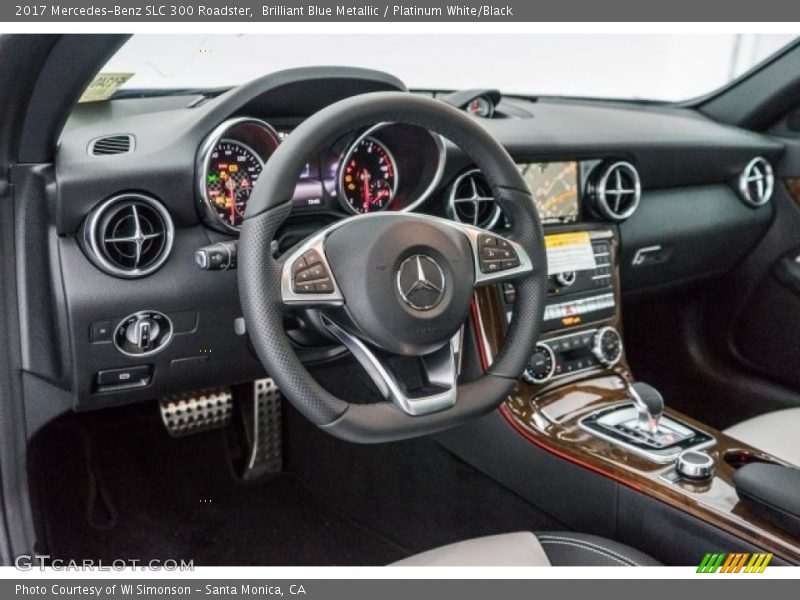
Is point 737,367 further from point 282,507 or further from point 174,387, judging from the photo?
point 174,387

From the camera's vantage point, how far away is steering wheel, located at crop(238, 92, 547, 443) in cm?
114

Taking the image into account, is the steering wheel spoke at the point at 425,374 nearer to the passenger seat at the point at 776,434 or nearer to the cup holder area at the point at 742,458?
the cup holder area at the point at 742,458

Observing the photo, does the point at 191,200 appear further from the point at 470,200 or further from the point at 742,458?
the point at 742,458

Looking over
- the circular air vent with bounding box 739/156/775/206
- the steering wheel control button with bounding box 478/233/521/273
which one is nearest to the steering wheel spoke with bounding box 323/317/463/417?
the steering wheel control button with bounding box 478/233/521/273

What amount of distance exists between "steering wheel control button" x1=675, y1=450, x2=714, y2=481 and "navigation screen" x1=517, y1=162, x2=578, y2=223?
0.63 metres

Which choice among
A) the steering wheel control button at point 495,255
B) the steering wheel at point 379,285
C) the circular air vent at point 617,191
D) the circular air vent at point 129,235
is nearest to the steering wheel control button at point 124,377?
the circular air vent at point 129,235

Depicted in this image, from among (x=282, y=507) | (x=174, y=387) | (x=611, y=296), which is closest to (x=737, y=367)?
(x=611, y=296)

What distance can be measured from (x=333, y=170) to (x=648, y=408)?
29.2 inches

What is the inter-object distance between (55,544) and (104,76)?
101 centimetres

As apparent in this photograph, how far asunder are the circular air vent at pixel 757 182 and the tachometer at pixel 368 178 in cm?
122

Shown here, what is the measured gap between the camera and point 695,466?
1441 mm

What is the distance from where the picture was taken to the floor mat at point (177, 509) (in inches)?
75.7

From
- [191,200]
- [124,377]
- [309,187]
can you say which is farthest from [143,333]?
[309,187]

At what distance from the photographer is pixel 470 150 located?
1.31 metres
